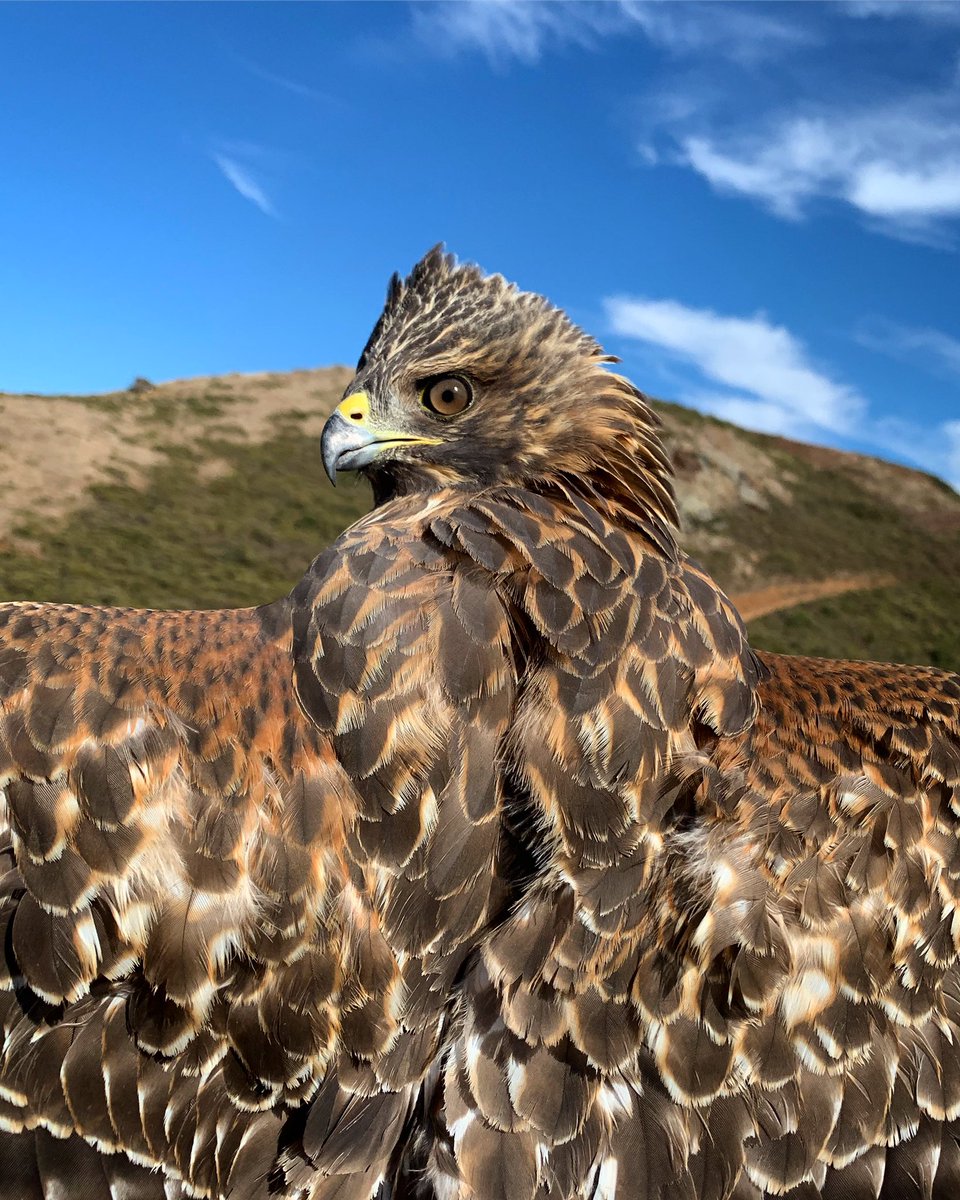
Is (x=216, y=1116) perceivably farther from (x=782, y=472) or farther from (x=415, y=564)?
(x=782, y=472)

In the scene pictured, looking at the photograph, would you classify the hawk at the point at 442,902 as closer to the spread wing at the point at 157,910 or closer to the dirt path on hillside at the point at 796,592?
the spread wing at the point at 157,910

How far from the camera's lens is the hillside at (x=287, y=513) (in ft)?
96.8

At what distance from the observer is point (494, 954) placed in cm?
265

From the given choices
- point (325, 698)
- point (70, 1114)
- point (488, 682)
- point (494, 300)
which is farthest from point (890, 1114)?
point (494, 300)

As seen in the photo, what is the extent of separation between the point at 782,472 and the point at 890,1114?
5920 centimetres

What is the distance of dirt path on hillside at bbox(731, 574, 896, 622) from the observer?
133 feet

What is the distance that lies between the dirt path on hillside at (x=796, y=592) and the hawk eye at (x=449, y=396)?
118 ft

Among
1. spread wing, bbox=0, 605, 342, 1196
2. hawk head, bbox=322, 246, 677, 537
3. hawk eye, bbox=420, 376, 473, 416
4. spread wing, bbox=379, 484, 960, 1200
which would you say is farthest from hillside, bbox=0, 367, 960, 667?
spread wing, bbox=379, 484, 960, 1200

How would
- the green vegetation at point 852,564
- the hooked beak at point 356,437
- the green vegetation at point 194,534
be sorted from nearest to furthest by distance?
the hooked beak at point 356,437 → the green vegetation at point 194,534 → the green vegetation at point 852,564

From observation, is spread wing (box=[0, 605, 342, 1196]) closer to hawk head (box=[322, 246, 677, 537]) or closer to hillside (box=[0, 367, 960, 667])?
hawk head (box=[322, 246, 677, 537])

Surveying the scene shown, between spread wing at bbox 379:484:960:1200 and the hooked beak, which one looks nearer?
spread wing at bbox 379:484:960:1200

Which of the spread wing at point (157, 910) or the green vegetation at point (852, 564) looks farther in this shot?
the green vegetation at point (852, 564)

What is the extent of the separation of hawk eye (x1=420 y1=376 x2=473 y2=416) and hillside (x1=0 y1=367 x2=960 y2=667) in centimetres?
2156


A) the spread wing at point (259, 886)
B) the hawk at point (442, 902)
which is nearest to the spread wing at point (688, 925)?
the hawk at point (442, 902)
